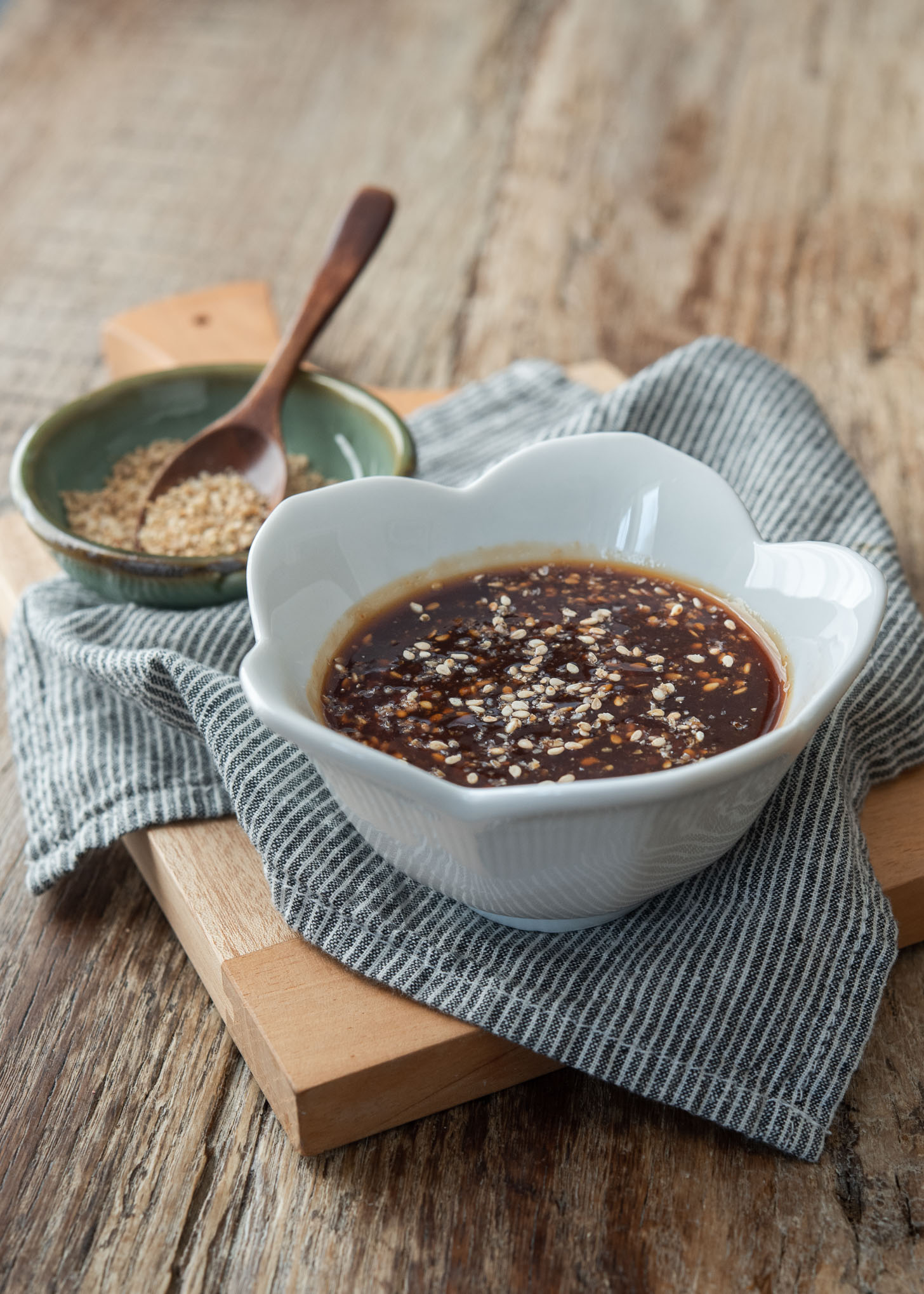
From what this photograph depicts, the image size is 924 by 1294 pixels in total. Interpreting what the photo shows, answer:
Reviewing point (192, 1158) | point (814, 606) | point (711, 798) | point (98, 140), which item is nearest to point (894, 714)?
point (814, 606)

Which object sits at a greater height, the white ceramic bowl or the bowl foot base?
the white ceramic bowl

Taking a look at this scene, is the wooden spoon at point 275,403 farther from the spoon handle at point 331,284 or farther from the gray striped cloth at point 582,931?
the gray striped cloth at point 582,931

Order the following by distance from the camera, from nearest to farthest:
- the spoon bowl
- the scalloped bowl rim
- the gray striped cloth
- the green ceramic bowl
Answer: the scalloped bowl rim, the gray striped cloth, the green ceramic bowl, the spoon bowl

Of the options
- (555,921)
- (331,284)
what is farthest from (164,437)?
(555,921)

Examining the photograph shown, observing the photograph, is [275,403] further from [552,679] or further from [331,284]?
[552,679]

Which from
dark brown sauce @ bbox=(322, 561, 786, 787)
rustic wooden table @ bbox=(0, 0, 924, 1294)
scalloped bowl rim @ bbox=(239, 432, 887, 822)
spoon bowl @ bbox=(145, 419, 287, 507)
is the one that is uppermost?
scalloped bowl rim @ bbox=(239, 432, 887, 822)

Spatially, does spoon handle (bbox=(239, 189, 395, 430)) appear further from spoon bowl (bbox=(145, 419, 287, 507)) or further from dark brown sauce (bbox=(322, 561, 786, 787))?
dark brown sauce (bbox=(322, 561, 786, 787))

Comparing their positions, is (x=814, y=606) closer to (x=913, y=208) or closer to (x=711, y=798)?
(x=711, y=798)

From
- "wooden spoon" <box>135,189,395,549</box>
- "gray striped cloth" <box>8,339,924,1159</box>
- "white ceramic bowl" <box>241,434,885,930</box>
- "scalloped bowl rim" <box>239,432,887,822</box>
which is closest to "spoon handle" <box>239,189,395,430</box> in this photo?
"wooden spoon" <box>135,189,395,549</box>

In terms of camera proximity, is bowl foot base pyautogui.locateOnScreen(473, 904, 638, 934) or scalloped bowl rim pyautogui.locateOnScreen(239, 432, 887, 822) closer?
scalloped bowl rim pyautogui.locateOnScreen(239, 432, 887, 822)
